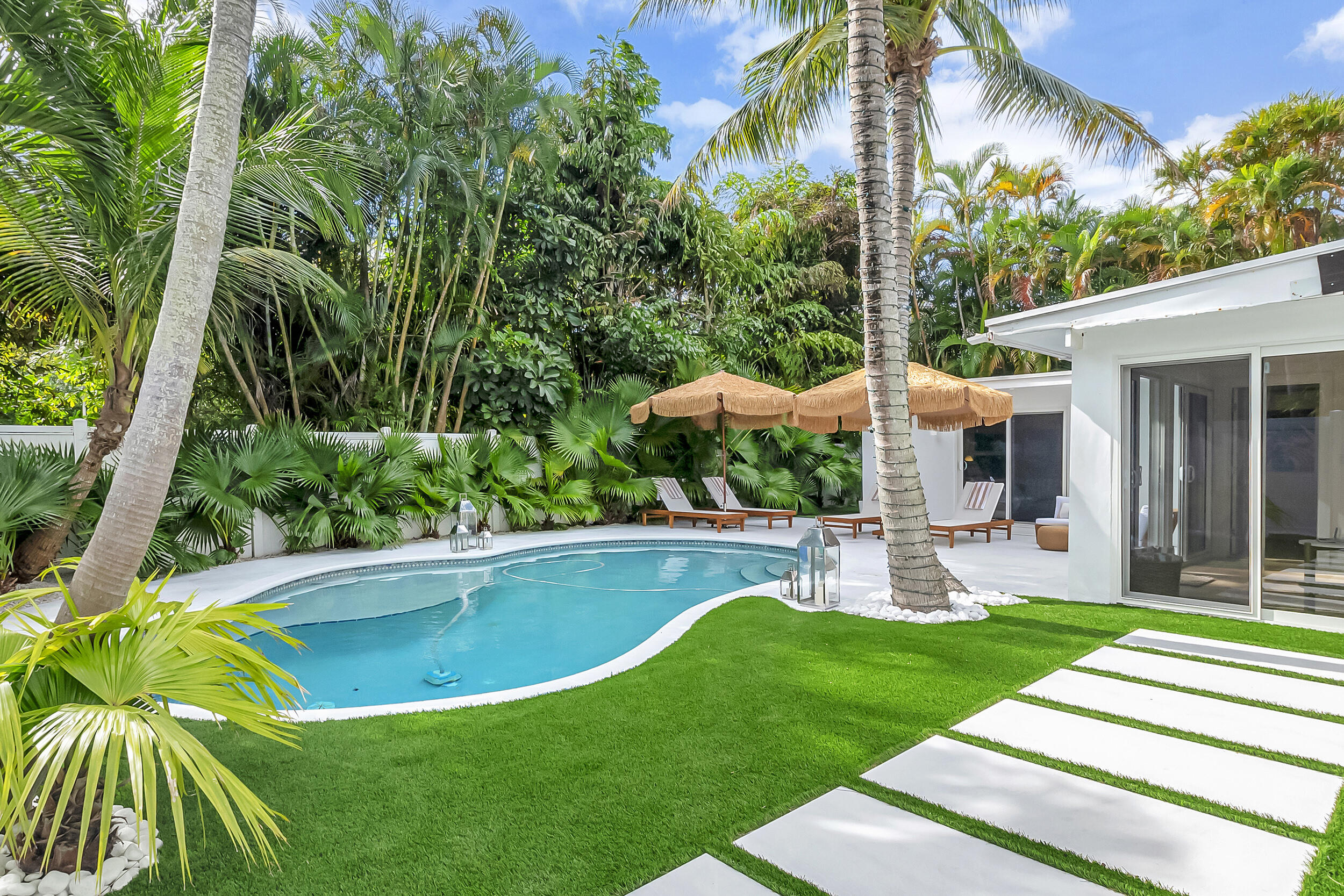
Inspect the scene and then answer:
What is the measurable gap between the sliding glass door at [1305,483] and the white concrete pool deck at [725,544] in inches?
69.6

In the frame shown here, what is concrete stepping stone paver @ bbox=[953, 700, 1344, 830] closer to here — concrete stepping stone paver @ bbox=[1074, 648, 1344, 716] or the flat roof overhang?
concrete stepping stone paver @ bbox=[1074, 648, 1344, 716]

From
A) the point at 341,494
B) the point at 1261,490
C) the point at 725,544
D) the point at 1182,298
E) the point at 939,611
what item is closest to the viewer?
the point at 1182,298

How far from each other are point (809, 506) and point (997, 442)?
12.6 feet

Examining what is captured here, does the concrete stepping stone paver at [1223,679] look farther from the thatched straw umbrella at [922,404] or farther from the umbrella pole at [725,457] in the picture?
the umbrella pole at [725,457]

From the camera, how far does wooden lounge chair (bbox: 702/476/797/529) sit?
1327cm

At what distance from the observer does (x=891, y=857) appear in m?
2.52

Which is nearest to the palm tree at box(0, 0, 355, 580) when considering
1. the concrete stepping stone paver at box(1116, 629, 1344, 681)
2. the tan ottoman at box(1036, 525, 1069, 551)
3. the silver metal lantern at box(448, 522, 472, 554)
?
the silver metal lantern at box(448, 522, 472, 554)

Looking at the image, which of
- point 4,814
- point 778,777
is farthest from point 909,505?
point 4,814

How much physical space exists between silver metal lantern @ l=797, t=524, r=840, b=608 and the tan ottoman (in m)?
→ 5.03

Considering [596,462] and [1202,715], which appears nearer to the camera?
[1202,715]

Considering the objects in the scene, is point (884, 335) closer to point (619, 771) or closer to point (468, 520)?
point (619, 771)

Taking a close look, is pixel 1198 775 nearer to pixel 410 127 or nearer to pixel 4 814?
pixel 4 814

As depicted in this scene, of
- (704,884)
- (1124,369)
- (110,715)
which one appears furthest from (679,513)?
(110,715)

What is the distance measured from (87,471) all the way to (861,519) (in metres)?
9.86
